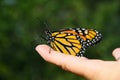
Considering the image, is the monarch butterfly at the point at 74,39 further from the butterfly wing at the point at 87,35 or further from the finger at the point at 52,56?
the finger at the point at 52,56

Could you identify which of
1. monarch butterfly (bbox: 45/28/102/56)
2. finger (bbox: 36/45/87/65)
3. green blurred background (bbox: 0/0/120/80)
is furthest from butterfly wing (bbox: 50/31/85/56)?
green blurred background (bbox: 0/0/120/80)

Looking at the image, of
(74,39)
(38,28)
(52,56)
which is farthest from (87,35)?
(38,28)

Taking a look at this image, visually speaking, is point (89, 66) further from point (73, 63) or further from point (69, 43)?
point (69, 43)

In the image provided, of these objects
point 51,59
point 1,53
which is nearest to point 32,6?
point 1,53

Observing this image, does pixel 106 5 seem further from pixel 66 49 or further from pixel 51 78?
pixel 66 49

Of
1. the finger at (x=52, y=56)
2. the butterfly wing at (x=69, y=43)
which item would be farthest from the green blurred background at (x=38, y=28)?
the finger at (x=52, y=56)

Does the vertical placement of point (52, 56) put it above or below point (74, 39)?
below
